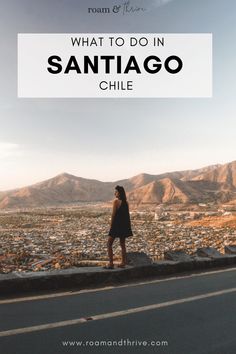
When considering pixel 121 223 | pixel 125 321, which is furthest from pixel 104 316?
pixel 121 223

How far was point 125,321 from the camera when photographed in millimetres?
5273

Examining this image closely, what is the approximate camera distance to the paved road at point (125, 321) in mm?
4438

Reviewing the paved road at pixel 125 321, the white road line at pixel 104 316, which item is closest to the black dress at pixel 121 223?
the paved road at pixel 125 321

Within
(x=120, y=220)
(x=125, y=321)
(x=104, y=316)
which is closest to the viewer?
(x=125, y=321)

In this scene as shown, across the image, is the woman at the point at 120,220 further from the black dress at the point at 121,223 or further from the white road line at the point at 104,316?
the white road line at the point at 104,316

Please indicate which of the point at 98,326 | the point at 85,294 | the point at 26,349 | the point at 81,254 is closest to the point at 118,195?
the point at 85,294

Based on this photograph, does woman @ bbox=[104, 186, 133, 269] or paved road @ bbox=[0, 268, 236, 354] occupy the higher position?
woman @ bbox=[104, 186, 133, 269]

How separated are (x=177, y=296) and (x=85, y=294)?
1.44 m

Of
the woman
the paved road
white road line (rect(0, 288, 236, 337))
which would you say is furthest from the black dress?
white road line (rect(0, 288, 236, 337))

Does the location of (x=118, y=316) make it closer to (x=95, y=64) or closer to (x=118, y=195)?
(x=118, y=195)

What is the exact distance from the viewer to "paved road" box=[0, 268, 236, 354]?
14.6ft

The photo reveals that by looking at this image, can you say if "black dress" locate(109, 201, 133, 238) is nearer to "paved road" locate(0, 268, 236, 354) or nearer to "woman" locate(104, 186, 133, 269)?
"woman" locate(104, 186, 133, 269)

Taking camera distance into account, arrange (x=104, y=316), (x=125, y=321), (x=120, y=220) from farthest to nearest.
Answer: (x=120, y=220), (x=104, y=316), (x=125, y=321)

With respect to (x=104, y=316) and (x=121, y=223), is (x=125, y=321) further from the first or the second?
(x=121, y=223)
